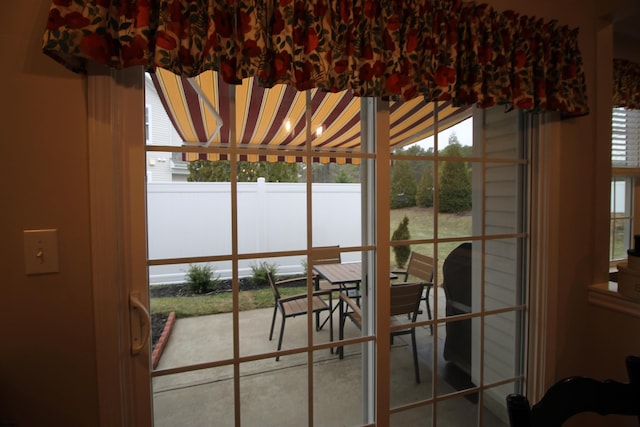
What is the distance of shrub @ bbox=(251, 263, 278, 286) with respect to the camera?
1130 millimetres

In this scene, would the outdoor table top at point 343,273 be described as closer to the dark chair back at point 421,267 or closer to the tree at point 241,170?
the dark chair back at point 421,267

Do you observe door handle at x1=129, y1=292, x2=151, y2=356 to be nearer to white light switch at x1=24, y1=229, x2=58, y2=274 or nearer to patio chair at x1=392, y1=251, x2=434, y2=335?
white light switch at x1=24, y1=229, x2=58, y2=274

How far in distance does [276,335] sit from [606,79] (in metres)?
2.18

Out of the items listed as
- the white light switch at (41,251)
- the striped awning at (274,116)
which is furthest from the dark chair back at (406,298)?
the white light switch at (41,251)

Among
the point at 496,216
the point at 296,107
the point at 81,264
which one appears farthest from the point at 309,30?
the point at 496,216

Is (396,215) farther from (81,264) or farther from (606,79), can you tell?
(606,79)

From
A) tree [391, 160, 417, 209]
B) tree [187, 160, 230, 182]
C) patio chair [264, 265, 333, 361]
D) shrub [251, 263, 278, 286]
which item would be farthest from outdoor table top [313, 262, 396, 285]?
tree [187, 160, 230, 182]

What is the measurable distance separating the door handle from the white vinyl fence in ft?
0.33

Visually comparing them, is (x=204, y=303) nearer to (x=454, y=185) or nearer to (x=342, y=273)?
(x=342, y=273)

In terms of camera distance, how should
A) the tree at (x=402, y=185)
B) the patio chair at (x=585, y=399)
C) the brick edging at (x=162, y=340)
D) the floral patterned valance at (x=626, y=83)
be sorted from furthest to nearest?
the floral patterned valance at (x=626, y=83) < the tree at (x=402, y=185) < the brick edging at (x=162, y=340) < the patio chair at (x=585, y=399)

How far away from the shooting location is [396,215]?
4.25ft

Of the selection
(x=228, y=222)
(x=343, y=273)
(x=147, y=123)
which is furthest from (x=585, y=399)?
(x=147, y=123)

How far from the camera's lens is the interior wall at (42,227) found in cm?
82

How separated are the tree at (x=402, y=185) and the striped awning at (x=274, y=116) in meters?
0.11
